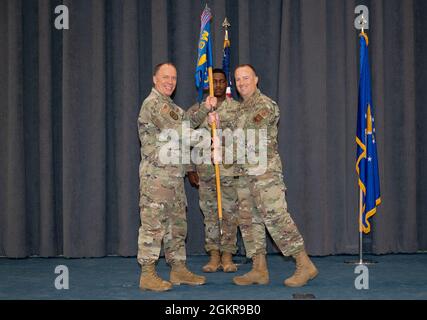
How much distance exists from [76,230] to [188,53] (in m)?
2.18

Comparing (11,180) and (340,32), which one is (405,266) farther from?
(11,180)

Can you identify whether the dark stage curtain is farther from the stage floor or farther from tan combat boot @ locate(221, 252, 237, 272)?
tan combat boot @ locate(221, 252, 237, 272)

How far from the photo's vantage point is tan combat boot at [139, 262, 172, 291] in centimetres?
425

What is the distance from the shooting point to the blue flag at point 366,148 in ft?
18.2

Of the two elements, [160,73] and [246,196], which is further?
[246,196]

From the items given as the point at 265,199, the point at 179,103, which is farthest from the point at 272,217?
the point at 179,103

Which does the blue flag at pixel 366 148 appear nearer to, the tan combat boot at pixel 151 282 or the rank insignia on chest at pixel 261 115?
the rank insignia on chest at pixel 261 115

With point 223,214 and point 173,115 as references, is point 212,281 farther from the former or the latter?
point 173,115

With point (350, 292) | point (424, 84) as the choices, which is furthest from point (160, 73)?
point (424, 84)

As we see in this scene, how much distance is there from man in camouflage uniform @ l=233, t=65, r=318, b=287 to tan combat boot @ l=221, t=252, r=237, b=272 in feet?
1.88

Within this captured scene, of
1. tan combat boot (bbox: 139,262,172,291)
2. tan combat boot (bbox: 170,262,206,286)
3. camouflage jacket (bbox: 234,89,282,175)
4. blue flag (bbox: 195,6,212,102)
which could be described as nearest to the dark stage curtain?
blue flag (bbox: 195,6,212,102)

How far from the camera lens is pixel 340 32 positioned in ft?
20.0

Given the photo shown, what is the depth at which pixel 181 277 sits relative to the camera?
4.52 metres

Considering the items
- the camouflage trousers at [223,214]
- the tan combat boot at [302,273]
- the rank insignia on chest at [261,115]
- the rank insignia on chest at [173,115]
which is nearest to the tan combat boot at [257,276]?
the tan combat boot at [302,273]
